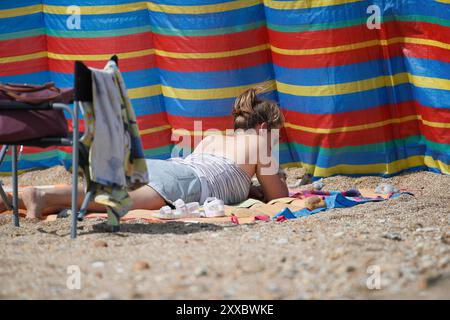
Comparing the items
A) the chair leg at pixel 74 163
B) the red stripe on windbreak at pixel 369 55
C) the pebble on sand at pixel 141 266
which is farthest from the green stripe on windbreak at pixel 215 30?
the pebble on sand at pixel 141 266

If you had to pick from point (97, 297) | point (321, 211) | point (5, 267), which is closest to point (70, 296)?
point (97, 297)

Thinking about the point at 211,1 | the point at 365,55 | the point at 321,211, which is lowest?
the point at 321,211

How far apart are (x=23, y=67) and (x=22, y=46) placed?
0.16m

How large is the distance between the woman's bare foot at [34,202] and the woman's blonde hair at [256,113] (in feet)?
4.27

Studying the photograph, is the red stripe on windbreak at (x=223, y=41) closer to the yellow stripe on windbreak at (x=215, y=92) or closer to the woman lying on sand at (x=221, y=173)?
the yellow stripe on windbreak at (x=215, y=92)

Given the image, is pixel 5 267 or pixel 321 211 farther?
pixel 321 211

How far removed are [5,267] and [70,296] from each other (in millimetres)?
492

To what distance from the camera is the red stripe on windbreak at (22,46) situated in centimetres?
580

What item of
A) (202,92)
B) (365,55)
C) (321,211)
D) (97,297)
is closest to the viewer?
(97,297)

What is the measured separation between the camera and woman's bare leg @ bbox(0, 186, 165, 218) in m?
4.22

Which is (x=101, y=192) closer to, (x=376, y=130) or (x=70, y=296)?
(x=70, y=296)

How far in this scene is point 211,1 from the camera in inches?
213

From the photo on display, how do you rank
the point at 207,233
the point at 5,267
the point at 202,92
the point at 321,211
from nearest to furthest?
the point at 5,267
the point at 207,233
the point at 321,211
the point at 202,92

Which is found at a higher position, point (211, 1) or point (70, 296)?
point (211, 1)
